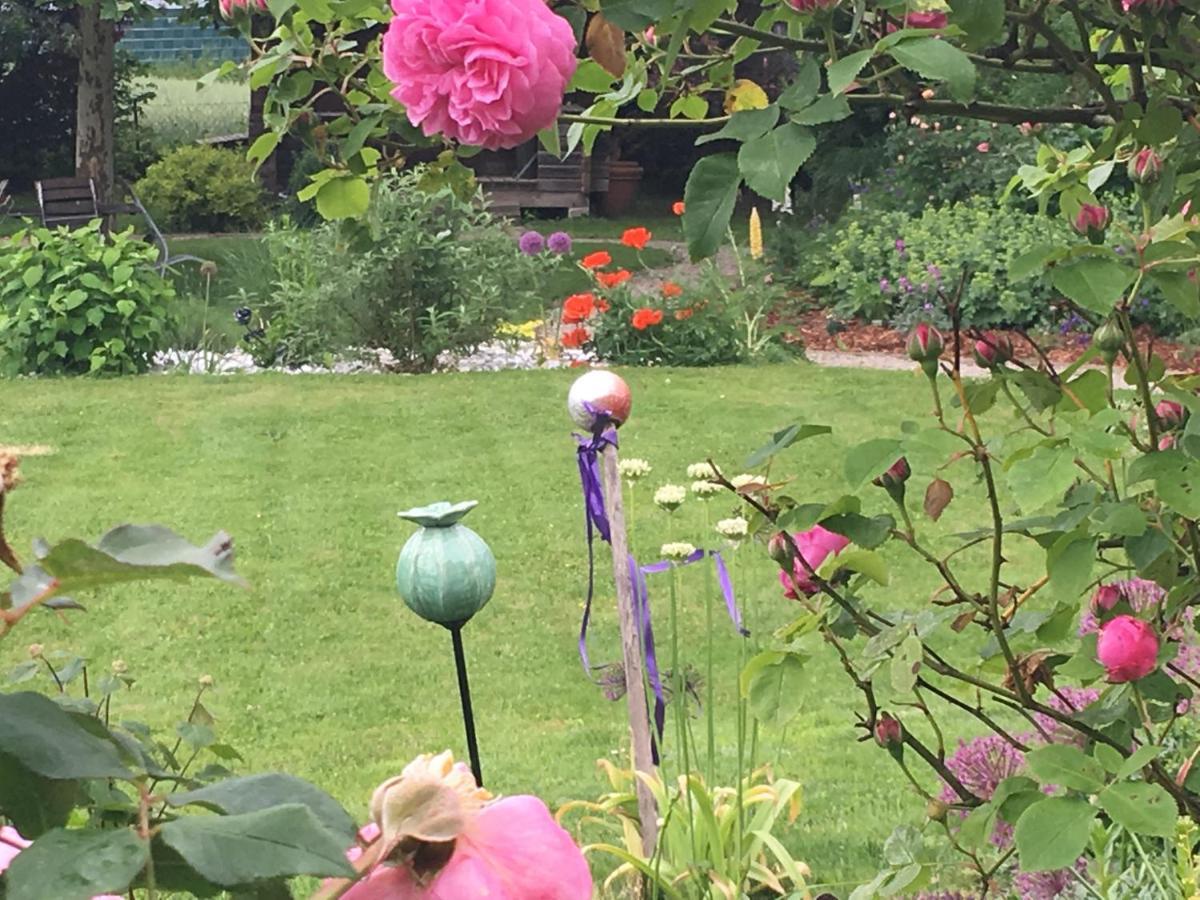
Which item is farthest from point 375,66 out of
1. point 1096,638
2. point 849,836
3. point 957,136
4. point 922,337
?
point 957,136

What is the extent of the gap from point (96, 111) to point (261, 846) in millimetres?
12851

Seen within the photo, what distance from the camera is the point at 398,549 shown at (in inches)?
191

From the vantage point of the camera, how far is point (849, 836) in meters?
2.99

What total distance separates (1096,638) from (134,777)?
3.69ft

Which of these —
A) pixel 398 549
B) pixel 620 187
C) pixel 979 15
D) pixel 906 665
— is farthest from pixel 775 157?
pixel 620 187

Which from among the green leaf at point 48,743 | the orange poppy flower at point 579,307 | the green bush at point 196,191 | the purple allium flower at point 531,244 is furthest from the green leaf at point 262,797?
the green bush at point 196,191

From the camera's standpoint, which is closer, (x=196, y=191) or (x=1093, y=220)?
(x=1093, y=220)

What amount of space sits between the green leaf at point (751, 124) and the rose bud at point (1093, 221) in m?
0.46

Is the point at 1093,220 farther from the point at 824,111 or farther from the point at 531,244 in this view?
the point at 531,244

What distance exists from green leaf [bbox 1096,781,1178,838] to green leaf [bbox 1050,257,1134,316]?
0.38 meters

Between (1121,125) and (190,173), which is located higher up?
(1121,125)

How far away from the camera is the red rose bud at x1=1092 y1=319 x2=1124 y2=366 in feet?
3.95

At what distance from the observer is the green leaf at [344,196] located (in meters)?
1.49

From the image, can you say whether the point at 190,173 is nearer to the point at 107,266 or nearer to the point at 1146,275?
the point at 107,266
